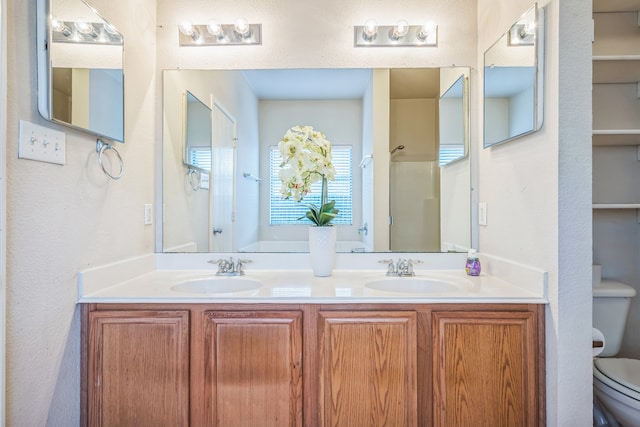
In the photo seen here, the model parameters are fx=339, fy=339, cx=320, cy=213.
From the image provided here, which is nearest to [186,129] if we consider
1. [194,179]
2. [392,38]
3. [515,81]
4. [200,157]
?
[200,157]

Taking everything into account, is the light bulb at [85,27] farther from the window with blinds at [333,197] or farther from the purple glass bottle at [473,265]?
the purple glass bottle at [473,265]

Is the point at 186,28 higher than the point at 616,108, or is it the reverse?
the point at 186,28

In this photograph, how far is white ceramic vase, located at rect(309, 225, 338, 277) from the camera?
1676mm

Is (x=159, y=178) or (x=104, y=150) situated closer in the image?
(x=104, y=150)

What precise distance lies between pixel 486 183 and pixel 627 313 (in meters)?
0.91

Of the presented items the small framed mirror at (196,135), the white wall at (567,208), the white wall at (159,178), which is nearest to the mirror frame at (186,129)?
the small framed mirror at (196,135)

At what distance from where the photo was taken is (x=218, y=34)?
72.8 inches

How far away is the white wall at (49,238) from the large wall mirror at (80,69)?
36 millimetres

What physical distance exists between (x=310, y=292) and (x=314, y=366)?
0.28 m

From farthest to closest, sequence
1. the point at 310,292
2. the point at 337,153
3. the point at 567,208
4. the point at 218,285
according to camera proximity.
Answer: the point at 337,153, the point at 218,285, the point at 310,292, the point at 567,208

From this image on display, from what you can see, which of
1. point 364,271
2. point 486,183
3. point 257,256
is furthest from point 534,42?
point 257,256

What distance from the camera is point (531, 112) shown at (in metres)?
1.35

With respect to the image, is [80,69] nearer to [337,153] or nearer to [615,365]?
[337,153]

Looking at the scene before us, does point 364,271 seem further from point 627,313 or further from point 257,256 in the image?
point 627,313
